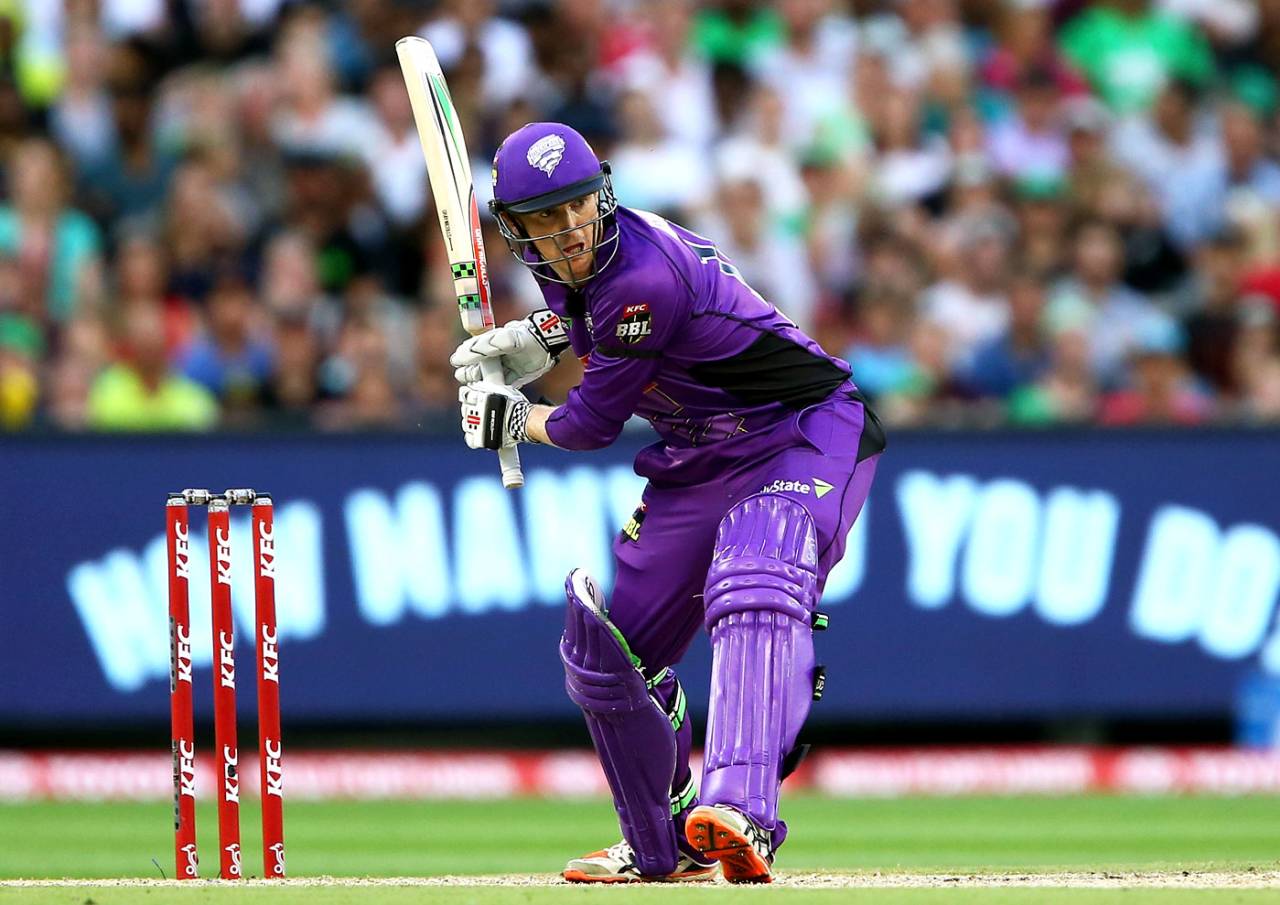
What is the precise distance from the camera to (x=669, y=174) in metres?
11.2

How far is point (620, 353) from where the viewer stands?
18.6ft

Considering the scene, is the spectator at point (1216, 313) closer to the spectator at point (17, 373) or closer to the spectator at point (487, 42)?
the spectator at point (487, 42)

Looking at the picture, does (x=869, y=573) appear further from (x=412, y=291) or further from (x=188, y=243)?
(x=188, y=243)

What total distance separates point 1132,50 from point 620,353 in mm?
8080

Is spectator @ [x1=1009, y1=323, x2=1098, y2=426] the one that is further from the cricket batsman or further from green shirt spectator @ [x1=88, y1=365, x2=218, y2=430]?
the cricket batsman

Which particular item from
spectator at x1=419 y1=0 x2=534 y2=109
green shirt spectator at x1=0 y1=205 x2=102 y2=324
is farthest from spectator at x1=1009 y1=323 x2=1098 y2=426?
green shirt spectator at x1=0 y1=205 x2=102 y2=324

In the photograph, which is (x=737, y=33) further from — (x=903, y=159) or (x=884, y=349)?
(x=884, y=349)

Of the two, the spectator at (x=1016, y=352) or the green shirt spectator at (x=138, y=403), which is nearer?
the green shirt spectator at (x=138, y=403)

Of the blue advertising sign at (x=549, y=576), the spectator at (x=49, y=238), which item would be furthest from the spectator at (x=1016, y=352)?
the spectator at (x=49, y=238)

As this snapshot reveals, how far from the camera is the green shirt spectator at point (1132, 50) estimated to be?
12742mm

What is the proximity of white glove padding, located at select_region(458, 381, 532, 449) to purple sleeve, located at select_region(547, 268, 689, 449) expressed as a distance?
0.17 metres


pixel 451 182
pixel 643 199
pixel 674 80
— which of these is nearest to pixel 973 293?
pixel 643 199

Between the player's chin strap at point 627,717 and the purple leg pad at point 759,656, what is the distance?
394 mm

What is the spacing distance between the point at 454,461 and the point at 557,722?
4.16 feet
